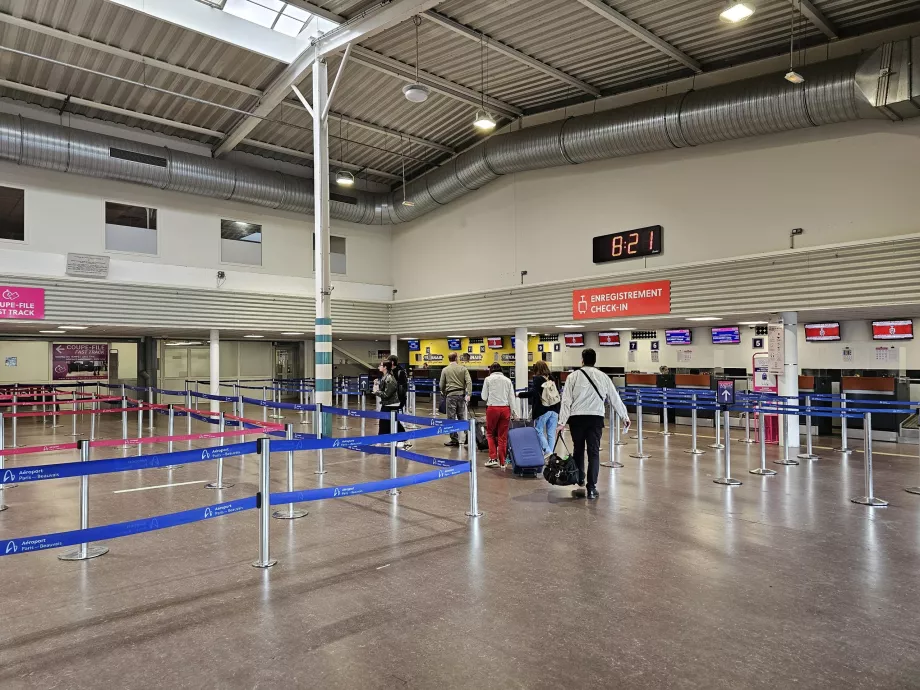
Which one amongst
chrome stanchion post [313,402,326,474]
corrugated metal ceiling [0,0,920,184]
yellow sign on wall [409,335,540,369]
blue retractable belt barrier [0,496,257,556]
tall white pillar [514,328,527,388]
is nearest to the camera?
blue retractable belt barrier [0,496,257,556]

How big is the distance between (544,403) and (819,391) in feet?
27.1

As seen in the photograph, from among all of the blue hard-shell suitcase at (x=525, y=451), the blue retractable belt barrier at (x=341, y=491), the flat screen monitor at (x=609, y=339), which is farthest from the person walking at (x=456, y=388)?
the flat screen monitor at (x=609, y=339)

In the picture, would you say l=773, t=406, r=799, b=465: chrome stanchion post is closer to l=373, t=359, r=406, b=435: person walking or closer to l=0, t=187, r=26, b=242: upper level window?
l=373, t=359, r=406, b=435: person walking

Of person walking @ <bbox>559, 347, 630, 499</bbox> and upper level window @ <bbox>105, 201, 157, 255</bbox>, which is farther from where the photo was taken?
upper level window @ <bbox>105, 201, 157, 255</bbox>

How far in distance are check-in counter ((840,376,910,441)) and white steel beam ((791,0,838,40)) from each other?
696cm

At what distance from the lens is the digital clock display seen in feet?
42.3

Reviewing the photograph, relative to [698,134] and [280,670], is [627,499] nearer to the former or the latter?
[280,670]

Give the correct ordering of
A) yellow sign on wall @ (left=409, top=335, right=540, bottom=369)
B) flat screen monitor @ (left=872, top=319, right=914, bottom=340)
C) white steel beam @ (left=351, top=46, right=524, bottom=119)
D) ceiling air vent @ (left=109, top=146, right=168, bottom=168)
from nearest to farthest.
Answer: flat screen monitor @ (left=872, top=319, right=914, bottom=340), white steel beam @ (left=351, top=46, right=524, bottom=119), ceiling air vent @ (left=109, top=146, right=168, bottom=168), yellow sign on wall @ (left=409, top=335, right=540, bottom=369)

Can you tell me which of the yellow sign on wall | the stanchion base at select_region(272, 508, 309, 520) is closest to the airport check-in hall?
A: the yellow sign on wall

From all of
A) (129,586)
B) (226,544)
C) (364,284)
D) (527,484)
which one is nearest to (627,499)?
(527,484)


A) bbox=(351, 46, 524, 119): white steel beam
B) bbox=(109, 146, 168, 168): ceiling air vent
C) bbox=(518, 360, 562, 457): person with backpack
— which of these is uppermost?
bbox=(351, 46, 524, 119): white steel beam

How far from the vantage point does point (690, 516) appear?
608 cm

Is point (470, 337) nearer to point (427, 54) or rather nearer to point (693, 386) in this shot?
point (693, 386)

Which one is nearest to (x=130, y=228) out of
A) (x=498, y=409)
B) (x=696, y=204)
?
(x=498, y=409)
